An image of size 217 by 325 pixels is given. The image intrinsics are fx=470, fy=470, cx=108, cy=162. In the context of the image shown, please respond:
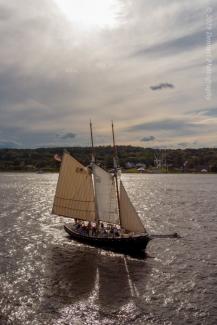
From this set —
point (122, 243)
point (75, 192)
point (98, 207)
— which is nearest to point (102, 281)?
point (122, 243)

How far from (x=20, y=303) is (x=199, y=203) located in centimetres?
12072

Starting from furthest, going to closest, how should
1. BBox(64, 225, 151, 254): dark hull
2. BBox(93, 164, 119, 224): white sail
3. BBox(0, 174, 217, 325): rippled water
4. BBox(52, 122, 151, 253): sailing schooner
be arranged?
BBox(93, 164, 119, 224): white sail
BBox(52, 122, 151, 253): sailing schooner
BBox(64, 225, 151, 254): dark hull
BBox(0, 174, 217, 325): rippled water

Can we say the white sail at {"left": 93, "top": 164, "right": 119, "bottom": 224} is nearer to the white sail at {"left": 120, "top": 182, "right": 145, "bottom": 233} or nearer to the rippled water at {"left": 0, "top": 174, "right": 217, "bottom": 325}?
the white sail at {"left": 120, "top": 182, "right": 145, "bottom": 233}

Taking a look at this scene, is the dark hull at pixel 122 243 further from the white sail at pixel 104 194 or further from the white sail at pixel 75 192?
the white sail at pixel 75 192

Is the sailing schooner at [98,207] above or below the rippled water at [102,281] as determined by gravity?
above

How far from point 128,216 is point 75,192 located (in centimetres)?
1342

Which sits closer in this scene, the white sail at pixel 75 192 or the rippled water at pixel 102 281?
the rippled water at pixel 102 281

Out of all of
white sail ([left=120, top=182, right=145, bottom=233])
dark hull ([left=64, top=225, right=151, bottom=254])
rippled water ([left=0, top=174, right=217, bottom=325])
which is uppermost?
white sail ([left=120, top=182, right=145, bottom=233])

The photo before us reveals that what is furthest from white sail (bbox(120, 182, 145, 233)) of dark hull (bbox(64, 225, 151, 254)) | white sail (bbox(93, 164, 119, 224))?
white sail (bbox(93, 164, 119, 224))

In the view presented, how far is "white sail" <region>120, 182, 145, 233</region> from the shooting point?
7744 cm

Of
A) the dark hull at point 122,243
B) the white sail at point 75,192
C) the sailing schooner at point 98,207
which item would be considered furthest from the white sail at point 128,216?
the white sail at point 75,192

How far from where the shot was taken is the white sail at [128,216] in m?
77.4

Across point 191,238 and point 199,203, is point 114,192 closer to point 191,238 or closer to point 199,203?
point 191,238

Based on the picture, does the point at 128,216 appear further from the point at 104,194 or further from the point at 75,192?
the point at 75,192
